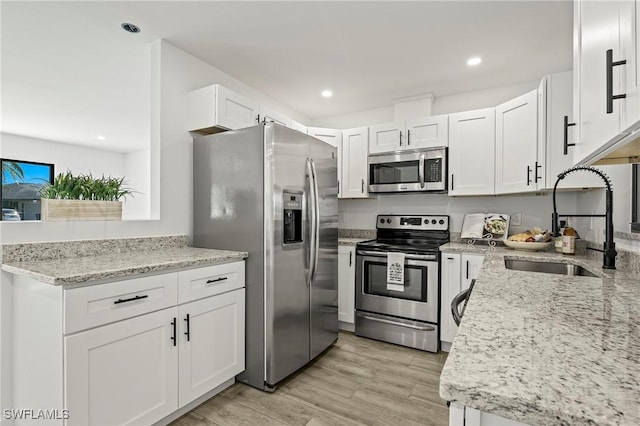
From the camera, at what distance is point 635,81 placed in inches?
23.9

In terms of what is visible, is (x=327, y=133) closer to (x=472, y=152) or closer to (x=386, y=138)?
(x=386, y=138)

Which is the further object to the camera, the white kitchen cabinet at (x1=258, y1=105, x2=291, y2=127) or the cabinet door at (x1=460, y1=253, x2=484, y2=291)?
the white kitchen cabinet at (x1=258, y1=105, x2=291, y2=127)

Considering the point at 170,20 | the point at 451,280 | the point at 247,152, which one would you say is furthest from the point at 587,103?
the point at 170,20

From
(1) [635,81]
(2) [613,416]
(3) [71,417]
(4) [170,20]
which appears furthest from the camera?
(4) [170,20]

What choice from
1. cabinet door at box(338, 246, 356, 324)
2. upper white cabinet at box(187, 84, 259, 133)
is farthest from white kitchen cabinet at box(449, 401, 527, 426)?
cabinet door at box(338, 246, 356, 324)

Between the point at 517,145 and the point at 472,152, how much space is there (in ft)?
1.25

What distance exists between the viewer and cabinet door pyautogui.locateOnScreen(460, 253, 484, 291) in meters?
2.59

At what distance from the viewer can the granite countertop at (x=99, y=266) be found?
134 cm

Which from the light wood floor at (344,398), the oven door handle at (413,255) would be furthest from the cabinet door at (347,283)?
the light wood floor at (344,398)

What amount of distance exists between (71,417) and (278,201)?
1.47 meters

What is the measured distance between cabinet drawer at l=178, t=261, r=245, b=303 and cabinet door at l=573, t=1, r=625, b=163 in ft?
6.24

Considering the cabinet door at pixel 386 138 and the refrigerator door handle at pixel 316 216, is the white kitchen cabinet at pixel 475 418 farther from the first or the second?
the cabinet door at pixel 386 138

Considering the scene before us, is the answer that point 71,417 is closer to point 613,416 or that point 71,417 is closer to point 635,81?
point 613,416

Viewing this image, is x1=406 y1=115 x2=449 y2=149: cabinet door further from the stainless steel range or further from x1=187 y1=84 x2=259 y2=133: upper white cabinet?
x1=187 y1=84 x2=259 y2=133: upper white cabinet
